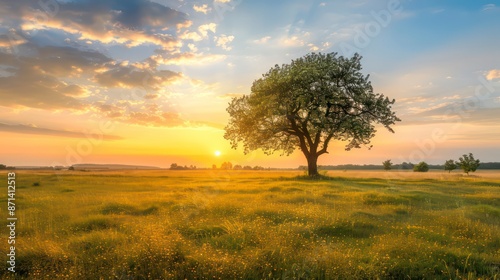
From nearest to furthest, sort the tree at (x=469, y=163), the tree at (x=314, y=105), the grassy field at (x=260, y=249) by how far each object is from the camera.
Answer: the grassy field at (x=260, y=249) → the tree at (x=314, y=105) → the tree at (x=469, y=163)

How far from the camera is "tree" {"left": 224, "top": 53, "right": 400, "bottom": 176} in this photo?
3912cm

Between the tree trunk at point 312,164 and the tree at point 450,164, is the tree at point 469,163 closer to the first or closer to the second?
the tree at point 450,164

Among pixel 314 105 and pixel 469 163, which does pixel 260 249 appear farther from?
pixel 469 163

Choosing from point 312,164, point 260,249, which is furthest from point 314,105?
point 260,249

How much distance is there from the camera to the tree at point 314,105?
3912 cm

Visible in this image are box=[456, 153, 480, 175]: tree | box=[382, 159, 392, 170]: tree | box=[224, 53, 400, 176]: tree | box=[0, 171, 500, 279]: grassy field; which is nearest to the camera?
box=[0, 171, 500, 279]: grassy field

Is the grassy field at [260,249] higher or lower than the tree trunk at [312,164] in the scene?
lower

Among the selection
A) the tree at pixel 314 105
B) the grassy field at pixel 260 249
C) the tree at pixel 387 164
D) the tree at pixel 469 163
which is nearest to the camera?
the grassy field at pixel 260 249

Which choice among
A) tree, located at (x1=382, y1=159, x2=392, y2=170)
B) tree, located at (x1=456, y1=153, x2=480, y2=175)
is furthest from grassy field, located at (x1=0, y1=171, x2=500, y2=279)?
tree, located at (x1=382, y1=159, x2=392, y2=170)

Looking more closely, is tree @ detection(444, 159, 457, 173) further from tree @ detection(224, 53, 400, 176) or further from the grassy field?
the grassy field

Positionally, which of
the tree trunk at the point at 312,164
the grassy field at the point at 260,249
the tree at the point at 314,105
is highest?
the tree at the point at 314,105

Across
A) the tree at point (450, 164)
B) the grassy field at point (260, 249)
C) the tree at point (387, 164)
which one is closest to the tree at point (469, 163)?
the tree at point (450, 164)

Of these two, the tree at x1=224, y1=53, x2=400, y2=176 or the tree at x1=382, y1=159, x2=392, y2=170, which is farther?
the tree at x1=382, y1=159, x2=392, y2=170

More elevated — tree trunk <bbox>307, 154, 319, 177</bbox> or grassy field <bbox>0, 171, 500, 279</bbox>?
tree trunk <bbox>307, 154, 319, 177</bbox>
